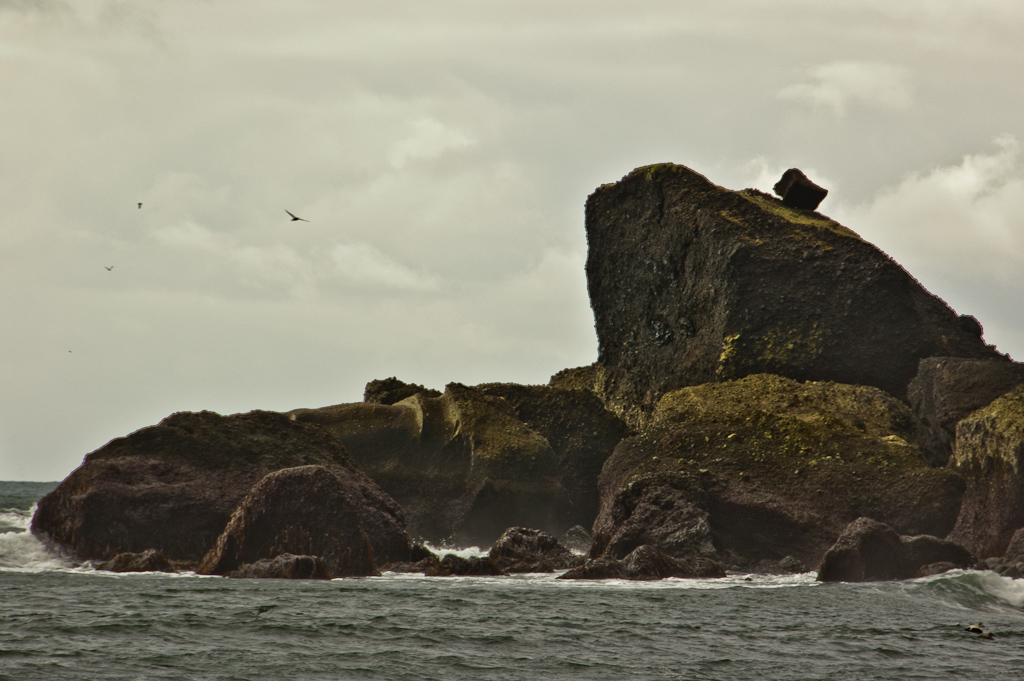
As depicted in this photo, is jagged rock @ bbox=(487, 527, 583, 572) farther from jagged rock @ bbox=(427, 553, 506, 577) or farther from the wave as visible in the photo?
the wave

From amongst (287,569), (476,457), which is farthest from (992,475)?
(287,569)

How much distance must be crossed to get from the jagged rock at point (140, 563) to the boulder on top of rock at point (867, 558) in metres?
14.7

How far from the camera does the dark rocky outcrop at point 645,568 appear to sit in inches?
924

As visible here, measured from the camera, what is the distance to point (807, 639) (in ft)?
51.7

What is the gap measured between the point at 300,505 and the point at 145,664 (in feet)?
31.6

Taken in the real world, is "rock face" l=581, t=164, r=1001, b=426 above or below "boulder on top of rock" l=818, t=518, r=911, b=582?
above

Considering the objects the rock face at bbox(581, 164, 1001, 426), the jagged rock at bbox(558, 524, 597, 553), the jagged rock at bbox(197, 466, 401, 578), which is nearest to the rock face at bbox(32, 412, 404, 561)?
the jagged rock at bbox(197, 466, 401, 578)

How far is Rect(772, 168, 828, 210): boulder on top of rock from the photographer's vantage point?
41500 mm

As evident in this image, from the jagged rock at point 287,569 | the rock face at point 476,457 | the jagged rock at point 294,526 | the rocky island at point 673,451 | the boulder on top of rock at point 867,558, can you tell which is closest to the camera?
the jagged rock at point 287,569

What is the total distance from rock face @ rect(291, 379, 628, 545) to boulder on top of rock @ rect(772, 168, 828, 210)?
1226 cm

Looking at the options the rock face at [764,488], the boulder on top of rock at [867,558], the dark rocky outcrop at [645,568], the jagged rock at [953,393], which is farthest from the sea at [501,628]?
the jagged rock at [953,393]

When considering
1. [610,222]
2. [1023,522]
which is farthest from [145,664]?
[610,222]

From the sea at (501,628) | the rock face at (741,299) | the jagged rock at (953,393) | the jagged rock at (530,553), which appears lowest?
the sea at (501,628)

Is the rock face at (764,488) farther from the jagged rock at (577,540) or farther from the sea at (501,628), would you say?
the sea at (501,628)
